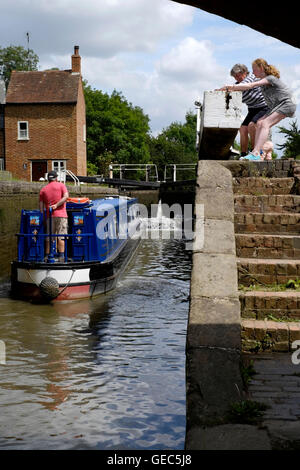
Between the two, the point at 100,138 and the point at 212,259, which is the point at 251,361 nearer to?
the point at 212,259

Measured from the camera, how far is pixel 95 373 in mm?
6551

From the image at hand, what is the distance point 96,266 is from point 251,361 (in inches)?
286

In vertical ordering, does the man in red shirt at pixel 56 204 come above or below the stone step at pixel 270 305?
above

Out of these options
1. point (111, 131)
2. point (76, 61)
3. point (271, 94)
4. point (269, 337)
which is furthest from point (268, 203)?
point (111, 131)

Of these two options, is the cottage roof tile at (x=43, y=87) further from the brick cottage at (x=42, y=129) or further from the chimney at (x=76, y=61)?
the chimney at (x=76, y=61)

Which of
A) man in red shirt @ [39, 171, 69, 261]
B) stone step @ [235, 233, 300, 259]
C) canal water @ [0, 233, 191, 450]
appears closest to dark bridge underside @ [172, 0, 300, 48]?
canal water @ [0, 233, 191, 450]

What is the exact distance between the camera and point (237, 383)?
3.62m

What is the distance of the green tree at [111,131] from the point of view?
5688cm

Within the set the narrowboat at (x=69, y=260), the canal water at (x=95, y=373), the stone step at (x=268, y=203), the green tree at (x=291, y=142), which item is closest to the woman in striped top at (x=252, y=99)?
the stone step at (x=268, y=203)

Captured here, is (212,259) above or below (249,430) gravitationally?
above

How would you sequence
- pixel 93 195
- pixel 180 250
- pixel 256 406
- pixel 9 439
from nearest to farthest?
pixel 256 406, pixel 9 439, pixel 180 250, pixel 93 195

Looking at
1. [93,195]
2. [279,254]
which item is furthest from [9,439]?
[93,195]

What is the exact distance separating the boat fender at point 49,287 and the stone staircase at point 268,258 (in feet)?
Result: 14.4

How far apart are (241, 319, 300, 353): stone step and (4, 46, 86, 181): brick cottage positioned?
3296 centimetres
